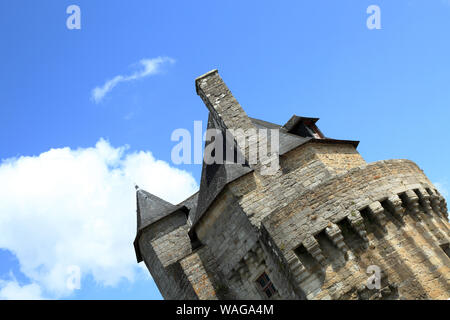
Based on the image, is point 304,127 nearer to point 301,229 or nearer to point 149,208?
point 301,229

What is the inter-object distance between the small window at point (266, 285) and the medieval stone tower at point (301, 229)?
1.3 inches

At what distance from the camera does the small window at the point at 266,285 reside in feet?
42.7

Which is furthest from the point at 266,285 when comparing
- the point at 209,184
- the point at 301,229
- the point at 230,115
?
the point at 230,115

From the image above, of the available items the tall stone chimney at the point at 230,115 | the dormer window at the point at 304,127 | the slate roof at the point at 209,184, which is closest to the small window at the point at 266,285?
the slate roof at the point at 209,184

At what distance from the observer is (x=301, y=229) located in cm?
1156

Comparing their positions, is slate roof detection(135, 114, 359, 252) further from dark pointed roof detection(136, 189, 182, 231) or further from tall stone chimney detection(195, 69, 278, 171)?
tall stone chimney detection(195, 69, 278, 171)

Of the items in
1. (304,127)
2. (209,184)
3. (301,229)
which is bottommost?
(301,229)

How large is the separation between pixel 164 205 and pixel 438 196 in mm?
11308

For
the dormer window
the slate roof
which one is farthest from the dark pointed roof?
the dormer window

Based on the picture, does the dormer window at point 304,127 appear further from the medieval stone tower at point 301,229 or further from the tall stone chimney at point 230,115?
the tall stone chimney at point 230,115

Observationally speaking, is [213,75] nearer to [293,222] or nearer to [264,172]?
[264,172]

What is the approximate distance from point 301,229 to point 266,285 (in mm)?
2842
